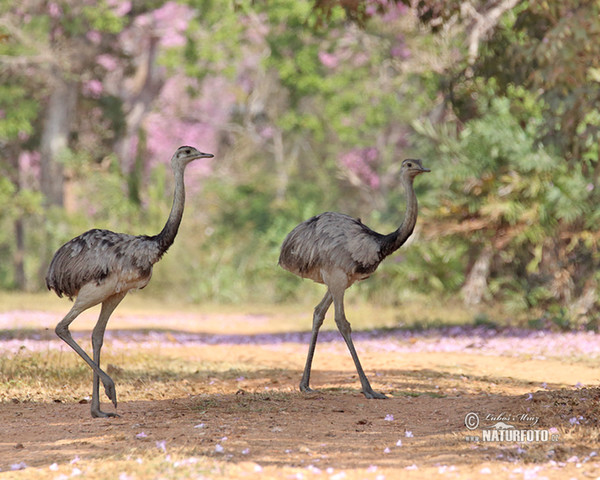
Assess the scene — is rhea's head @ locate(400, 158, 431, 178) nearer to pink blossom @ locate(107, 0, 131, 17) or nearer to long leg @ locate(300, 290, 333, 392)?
long leg @ locate(300, 290, 333, 392)

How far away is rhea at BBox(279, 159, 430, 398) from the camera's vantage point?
27.7ft

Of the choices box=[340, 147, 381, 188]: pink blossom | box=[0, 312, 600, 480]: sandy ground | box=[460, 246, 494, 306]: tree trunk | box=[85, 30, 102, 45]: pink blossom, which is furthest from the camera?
box=[340, 147, 381, 188]: pink blossom

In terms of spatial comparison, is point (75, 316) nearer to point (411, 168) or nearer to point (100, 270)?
point (100, 270)

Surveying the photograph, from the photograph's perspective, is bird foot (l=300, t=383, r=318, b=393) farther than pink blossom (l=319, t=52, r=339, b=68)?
No

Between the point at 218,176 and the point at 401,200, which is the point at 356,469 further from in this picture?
the point at 218,176

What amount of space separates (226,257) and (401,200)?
16.1 feet

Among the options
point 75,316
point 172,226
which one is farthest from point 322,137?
point 75,316

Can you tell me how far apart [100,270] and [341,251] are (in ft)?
7.15

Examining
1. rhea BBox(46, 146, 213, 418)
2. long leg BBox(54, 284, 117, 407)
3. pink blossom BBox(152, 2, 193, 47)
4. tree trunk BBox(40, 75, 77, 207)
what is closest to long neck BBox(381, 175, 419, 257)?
rhea BBox(46, 146, 213, 418)

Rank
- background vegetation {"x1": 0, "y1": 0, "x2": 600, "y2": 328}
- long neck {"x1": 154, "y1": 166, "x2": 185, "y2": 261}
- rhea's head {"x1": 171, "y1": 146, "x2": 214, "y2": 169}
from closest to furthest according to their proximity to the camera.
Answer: long neck {"x1": 154, "y1": 166, "x2": 185, "y2": 261}
rhea's head {"x1": 171, "y1": 146, "x2": 214, "y2": 169}
background vegetation {"x1": 0, "y1": 0, "x2": 600, "y2": 328}

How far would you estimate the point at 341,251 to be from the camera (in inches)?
336

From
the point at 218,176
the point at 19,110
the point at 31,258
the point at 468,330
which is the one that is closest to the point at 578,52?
the point at 468,330

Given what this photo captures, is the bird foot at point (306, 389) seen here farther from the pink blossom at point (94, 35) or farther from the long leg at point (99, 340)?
the pink blossom at point (94, 35)

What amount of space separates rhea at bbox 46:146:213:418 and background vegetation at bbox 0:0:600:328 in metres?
4.14
